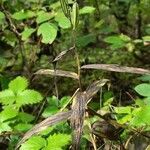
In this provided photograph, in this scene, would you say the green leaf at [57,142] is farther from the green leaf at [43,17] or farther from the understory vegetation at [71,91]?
the green leaf at [43,17]

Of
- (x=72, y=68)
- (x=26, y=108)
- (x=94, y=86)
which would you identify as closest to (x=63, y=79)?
(x=72, y=68)

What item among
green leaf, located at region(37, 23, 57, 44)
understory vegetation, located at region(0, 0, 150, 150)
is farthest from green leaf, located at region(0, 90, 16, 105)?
green leaf, located at region(37, 23, 57, 44)

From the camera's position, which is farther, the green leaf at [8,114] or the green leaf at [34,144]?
the green leaf at [8,114]

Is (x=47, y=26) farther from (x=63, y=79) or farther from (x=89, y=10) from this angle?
(x=63, y=79)

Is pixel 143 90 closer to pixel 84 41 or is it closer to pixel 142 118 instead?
pixel 142 118

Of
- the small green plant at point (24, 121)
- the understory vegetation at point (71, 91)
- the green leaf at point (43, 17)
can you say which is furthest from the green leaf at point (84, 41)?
the small green plant at point (24, 121)

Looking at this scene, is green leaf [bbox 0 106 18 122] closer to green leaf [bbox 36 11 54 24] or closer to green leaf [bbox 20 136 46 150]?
green leaf [bbox 20 136 46 150]

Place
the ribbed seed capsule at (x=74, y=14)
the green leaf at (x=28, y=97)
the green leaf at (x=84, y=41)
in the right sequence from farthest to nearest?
1. the green leaf at (x=84, y=41)
2. the green leaf at (x=28, y=97)
3. the ribbed seed capsule at (x=74, y=14)
